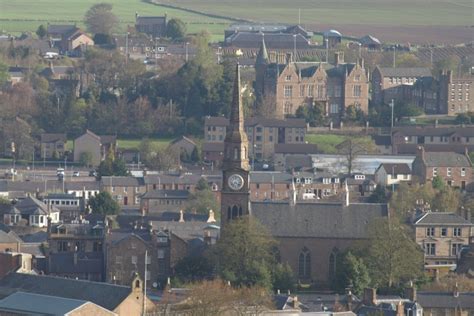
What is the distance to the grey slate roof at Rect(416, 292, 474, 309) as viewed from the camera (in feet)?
251

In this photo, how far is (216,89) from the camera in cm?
12788

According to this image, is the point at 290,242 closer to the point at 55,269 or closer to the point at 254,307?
the point at 55,269

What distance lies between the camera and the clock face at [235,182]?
8600 centimetres

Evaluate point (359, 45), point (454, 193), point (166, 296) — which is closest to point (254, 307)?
point (166, 296)

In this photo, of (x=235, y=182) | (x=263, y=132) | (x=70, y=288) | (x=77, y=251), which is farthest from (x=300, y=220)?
(x=263, y=132)

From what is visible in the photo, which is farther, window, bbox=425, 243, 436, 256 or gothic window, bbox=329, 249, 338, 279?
window, bbox=425, 243, 436, 256

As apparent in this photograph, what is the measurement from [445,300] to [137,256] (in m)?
11.7

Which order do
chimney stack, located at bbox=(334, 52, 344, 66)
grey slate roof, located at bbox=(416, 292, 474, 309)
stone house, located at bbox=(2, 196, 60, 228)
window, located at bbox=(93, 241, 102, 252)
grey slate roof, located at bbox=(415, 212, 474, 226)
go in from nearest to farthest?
grey slate roof, located at bbox=(416, 292, 474, 309)
window, located at bbox=(93, 241, 102, 252)
grey slate roof, located at bbox=(415, 212, 474, 226)
stone house, located at bbox=(2, 196, 60, 228)
chimney stack, located at bbox=(334, 52, 344, 66)

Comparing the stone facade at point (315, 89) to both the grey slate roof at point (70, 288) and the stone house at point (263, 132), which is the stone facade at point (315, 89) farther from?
the grey slate roof at point (70, 288)

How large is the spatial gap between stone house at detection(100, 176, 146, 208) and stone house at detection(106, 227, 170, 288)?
22678 mm

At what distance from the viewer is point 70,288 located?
75062 mm

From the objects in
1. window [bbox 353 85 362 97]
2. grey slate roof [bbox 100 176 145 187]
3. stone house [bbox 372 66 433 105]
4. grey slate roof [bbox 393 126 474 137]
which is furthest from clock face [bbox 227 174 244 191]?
stone house [bbox 372 66 433 105]

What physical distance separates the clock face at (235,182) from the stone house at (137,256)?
2422 millimetres

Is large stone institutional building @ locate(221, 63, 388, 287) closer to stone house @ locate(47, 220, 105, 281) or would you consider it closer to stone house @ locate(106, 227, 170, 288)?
stone house @ locate(106, 227, 170, 288)
